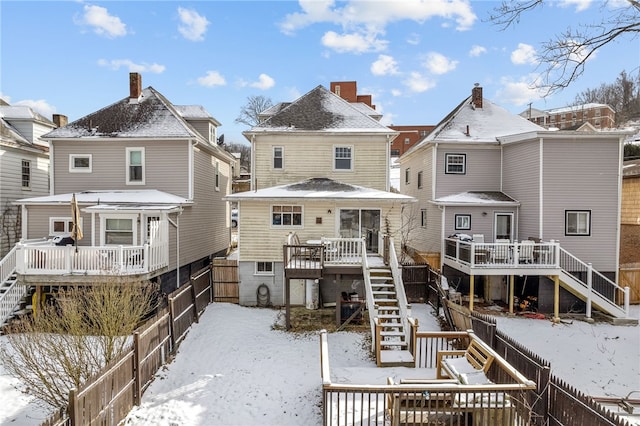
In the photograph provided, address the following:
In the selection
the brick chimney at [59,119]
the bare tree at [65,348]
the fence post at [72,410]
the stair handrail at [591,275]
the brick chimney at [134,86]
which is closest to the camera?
the fence post at [72,410]

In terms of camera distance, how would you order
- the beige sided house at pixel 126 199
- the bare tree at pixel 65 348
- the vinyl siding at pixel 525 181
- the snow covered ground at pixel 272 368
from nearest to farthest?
1. the bare tree at pixel 65 348
2. the snow covered ground at pixel 272 368
3. the beige sided house at pixel 126 199
4. the vinyl siding at pixel 525 181

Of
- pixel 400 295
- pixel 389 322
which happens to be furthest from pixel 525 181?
pixel 389 322

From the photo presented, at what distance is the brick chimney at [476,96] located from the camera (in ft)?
71.1

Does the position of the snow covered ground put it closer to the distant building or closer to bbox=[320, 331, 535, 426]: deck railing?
bbox=[320, 331, 535, 426]: deck railing

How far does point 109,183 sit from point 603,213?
22805 mm

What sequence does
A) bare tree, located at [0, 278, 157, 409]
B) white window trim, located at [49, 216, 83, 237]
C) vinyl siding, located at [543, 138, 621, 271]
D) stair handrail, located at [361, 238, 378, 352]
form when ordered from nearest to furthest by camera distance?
bare tree, located at [0, 278, 157, 409] → stair handrail, located at [361, 238, 378, 352] → vinyl siding, located at [543, 138, 621, 271] → white window trim, located at [49, 216, 83, 237]

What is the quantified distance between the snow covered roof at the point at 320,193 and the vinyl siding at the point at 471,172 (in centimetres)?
441

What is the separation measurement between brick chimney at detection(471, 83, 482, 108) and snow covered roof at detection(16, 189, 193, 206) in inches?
672

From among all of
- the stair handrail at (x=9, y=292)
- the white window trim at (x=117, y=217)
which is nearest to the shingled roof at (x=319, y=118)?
the white window trim at (x=117, y=217)

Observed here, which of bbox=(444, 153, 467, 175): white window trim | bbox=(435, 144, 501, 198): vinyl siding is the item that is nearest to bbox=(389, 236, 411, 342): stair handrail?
bbox=(435, 144, 501, 198): vinyl siding

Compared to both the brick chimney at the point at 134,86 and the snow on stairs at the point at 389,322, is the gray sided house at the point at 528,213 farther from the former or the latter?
the brick chimney at the point at 134,86

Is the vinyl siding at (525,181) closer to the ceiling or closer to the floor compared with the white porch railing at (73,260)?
closer to the ceiling

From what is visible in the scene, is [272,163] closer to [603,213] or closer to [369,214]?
[369,214]

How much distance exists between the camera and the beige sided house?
43.3 feet
